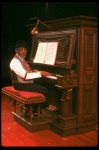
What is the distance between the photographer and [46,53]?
3836mm

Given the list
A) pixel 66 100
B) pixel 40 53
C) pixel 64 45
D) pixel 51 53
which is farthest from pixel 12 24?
pixel 66 100

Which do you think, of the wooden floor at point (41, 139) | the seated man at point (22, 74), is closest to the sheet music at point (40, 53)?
the seated man at point (22, 74)

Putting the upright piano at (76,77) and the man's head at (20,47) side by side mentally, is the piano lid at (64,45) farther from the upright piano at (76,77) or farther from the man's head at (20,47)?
the man's head at (20,47)

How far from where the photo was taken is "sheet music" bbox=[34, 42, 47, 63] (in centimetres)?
393

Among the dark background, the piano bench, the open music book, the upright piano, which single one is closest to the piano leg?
the upright piano

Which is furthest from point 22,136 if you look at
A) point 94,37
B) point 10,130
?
point 94,37

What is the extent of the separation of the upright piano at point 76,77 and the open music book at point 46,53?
108 mm

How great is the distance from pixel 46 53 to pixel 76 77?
83 centimetres

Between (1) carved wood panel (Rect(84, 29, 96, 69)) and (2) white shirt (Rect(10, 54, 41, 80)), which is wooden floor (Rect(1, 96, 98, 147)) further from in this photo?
(1) carved wood panel (Rect(84, 29, 96, 69))

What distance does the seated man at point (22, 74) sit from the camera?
3492 millimetres

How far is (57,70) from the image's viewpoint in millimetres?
3699

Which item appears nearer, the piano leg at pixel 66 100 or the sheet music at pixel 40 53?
the piano leg at pixel 66 100

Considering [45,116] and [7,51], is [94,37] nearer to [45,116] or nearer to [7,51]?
[45,116]

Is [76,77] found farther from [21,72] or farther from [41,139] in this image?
[41,139]
